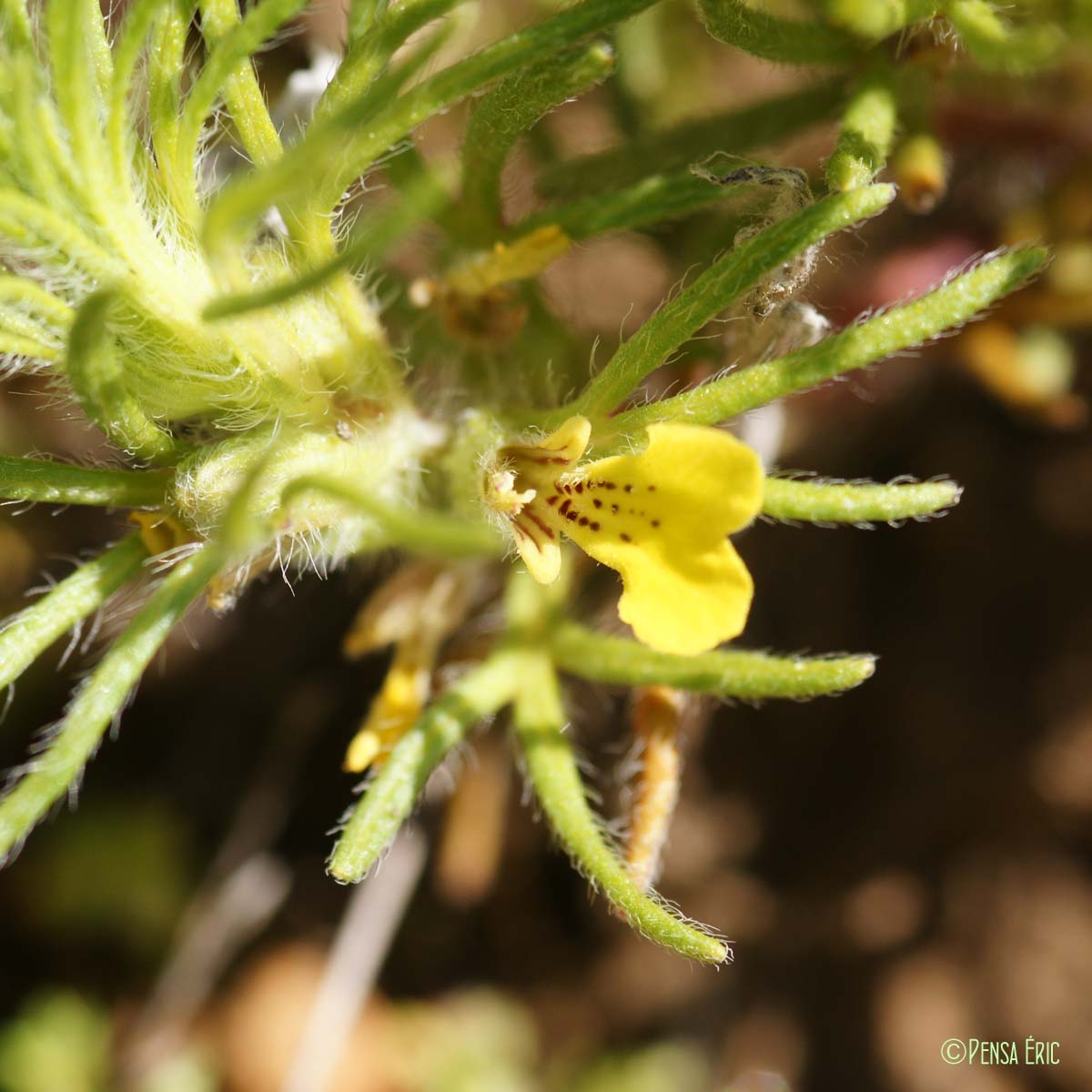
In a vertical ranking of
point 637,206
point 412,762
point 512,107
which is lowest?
point 412,762

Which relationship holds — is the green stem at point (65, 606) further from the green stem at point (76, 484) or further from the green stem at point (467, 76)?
the green stem at point (467, 76)

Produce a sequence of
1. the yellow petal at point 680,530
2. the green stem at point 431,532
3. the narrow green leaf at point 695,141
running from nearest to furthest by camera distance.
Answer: the green stem at point 431,532 → the yellow petal at point 680,530 → the narrow green leaf at point 695,141

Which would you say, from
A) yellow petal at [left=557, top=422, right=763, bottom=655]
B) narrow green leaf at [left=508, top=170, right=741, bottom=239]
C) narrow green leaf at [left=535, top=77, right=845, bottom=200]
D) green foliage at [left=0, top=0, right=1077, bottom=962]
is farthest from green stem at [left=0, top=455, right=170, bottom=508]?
narrow green leaf at [left=535, top=77, right=845, bottom=200]

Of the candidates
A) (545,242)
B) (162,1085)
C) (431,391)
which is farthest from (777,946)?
(545,242)

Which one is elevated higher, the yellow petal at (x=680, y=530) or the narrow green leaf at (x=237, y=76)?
the narrow green leaf at (x=237, y=76)

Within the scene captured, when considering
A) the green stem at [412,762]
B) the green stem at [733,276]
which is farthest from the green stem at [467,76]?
the green stem at [412,762]

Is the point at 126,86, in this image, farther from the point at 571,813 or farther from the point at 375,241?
the point at 571,813

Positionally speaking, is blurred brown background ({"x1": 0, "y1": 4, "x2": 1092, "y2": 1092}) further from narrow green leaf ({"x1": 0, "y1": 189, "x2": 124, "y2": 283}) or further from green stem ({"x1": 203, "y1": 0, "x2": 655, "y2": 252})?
narrow green leaf ({"x1": 0, "y1": 189, "x2": 124, "y2": 283})

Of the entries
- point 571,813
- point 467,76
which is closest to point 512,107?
point 467,76
